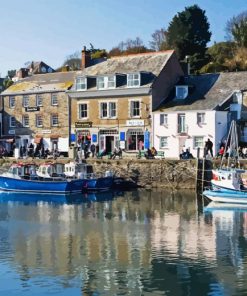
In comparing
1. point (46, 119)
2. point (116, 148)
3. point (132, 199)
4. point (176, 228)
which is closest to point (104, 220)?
point (176, 228)

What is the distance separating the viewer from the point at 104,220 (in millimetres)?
31922

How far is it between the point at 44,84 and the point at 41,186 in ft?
55.6

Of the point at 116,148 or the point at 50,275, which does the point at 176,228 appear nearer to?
the point at 50,275

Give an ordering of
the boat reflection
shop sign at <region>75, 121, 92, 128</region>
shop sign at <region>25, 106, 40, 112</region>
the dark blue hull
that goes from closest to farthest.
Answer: the boat reflection
the dark blue hull
shop sign at <region>75, 121, 92, 128</region>
shop sign at <region>25, 106, 40, 112</region>

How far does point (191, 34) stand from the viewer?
224 ft

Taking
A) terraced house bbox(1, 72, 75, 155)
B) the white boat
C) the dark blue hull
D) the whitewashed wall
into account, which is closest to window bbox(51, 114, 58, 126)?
terraced house bbox(1, 72, 75, 155)

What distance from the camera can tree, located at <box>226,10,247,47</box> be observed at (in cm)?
6925

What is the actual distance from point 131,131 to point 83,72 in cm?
853

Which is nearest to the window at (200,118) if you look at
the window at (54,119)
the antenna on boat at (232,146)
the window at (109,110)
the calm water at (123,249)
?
the antenna on boat at (232,146)

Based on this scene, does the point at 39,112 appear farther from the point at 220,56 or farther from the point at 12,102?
the point at 220,56

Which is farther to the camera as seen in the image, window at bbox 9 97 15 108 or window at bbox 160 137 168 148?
window at bbox 9 97 15 108

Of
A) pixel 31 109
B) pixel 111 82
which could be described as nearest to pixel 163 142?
pixel 111 82

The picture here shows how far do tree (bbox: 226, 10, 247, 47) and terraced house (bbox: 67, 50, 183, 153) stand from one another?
18.4 meters

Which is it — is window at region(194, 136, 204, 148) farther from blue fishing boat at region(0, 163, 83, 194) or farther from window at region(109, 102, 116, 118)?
blue fishing boat at region(0, 163, 83, 194)
